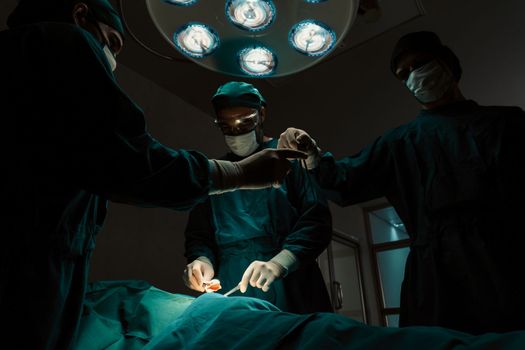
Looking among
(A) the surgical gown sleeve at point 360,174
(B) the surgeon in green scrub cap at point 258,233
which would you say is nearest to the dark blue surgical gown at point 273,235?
(B) the surgeon in green scrub cap at point 258,233

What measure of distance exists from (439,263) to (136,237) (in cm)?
196

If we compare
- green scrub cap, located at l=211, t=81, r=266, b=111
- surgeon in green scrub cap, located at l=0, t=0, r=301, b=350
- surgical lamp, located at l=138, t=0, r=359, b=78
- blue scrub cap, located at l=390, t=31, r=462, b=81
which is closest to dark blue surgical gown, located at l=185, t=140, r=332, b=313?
green scrub cap, located at l=211, t=81, r=266, b=111

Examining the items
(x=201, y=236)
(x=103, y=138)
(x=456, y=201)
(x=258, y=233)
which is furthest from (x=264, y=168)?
(x=201, y=236)

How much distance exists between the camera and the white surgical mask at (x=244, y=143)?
7.61 feet

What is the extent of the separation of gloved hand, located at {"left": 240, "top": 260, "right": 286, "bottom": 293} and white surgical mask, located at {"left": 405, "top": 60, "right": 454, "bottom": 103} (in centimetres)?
113

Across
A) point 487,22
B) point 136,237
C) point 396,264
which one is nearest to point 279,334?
point 136,237

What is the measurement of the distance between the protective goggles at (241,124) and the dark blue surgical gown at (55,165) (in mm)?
1152

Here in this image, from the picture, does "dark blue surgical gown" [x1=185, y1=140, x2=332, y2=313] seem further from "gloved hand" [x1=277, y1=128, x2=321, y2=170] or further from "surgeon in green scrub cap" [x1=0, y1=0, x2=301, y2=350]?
"surgeon in green scrub cap" [x1=0, y1=0, x2=301, y2=350]

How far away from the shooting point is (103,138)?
1.04 meters

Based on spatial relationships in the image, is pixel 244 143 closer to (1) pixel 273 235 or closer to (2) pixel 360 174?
(1) pixel 273 235

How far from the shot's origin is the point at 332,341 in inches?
39.0

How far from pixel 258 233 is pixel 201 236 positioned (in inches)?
14.2

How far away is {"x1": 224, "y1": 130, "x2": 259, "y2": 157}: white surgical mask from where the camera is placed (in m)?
2.32

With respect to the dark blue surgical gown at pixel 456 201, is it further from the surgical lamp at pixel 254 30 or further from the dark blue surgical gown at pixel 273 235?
the surgical lamp at pixel 254 30
